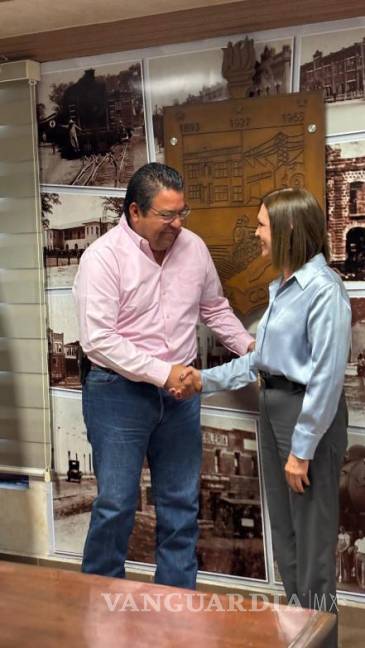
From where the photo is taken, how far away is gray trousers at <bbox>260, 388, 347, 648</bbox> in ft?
7.91

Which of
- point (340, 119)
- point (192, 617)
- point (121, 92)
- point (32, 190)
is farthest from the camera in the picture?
point (32, 190)

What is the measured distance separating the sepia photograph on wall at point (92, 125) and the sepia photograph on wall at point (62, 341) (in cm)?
52

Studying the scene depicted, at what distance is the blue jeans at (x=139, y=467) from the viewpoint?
2.70 metres

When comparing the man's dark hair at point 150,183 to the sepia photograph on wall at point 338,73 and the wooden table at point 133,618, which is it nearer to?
the sepia photograph on wall at point 338,73

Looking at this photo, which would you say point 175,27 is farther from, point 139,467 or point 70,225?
point 139,467

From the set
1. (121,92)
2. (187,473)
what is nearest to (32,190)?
(121,92)

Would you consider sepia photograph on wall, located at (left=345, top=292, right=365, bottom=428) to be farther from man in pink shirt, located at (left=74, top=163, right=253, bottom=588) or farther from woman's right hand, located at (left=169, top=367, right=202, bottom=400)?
woman's right hand, located at (left=169, top=367, right=202, bottom=400)

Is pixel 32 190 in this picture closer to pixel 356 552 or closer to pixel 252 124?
pixel 252 124

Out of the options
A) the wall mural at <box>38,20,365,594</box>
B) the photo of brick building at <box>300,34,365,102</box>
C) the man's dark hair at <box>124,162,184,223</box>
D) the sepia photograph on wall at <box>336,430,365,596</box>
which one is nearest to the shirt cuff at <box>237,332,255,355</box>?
the wall mural at <box>38,20,365,594</box>

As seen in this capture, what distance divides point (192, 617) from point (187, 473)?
1.42 m

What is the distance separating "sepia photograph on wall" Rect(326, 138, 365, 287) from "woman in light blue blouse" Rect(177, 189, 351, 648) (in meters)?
0.39

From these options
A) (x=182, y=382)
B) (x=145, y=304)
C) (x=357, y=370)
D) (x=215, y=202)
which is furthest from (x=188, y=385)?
(x=215, y=202)

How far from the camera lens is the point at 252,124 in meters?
2.89

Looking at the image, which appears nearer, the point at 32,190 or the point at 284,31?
the point at 284,31
